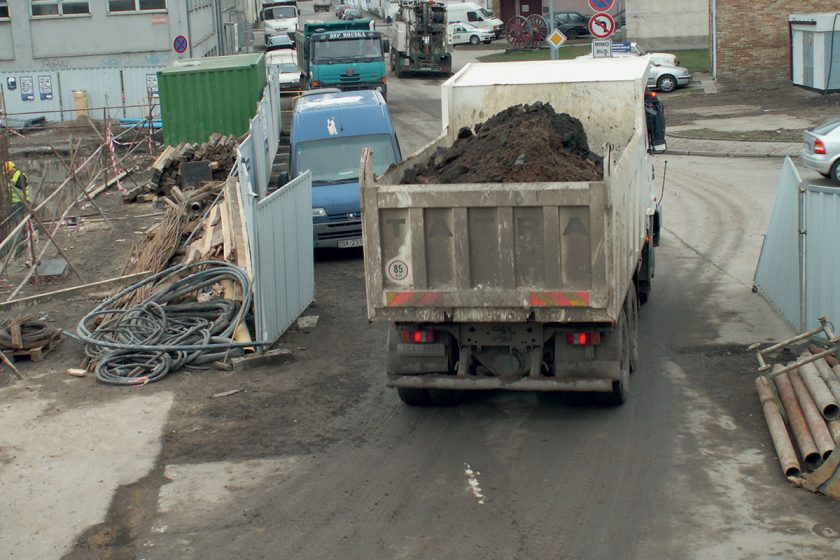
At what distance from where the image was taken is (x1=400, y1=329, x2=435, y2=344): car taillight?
9.67m

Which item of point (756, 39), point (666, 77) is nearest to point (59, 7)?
point (666, 77)

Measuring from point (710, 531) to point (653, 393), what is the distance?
313 centimetres

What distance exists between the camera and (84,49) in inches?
1576

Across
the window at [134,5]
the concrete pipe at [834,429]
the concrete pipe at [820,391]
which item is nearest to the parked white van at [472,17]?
the window at [134,5]

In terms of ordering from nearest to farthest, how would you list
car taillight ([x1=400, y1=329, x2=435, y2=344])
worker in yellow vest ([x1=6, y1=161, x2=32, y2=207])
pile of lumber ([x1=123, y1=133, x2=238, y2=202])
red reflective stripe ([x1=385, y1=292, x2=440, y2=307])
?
red reflective stripe ([x1=385, y1=292, x2=440, y2=307]) → car taillight ([x1=400, y1=329, x2=435, y2=344]) → worker in yellow vest ([x1=6, y1=161, x2=32, y2=207]) → pile of lumber ([x1=123, y1=133, x2=238, y2=202])

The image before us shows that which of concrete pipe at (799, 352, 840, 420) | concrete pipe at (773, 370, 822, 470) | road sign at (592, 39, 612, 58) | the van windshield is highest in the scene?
road sign at (592, 39, 612, 58)

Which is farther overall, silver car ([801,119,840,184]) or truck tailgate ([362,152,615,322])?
silver car ([801,119,840,184])

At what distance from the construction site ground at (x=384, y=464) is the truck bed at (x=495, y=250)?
1.16 metres

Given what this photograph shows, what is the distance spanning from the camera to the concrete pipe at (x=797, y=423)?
8367 mm

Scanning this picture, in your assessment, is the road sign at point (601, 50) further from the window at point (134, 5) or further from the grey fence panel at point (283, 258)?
the window at point (134, 5)

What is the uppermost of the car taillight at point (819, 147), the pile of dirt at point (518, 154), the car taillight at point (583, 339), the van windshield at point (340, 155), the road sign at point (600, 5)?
the road sign at point (600, 5)

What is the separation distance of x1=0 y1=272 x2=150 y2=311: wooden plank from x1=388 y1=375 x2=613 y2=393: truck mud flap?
5952 millimetres

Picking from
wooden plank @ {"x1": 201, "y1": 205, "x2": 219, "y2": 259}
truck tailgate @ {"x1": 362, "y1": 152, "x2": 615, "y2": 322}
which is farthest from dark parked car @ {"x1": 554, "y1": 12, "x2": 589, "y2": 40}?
truck tailgate @ {"x1": 362, "y1": 152, "x2": 615, "y2": 322}

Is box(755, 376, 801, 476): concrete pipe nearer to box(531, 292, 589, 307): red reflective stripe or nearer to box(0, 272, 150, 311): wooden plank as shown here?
box(531, 292, 589, 307): red reflective stripe
